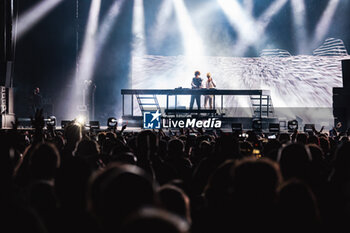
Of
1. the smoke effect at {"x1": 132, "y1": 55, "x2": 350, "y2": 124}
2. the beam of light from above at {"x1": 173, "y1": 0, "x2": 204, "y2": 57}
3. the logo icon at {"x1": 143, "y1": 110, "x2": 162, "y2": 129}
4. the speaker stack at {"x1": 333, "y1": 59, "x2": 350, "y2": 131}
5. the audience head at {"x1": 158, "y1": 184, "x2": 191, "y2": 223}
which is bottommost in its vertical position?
the audience head at {"x1": 158, "y1": 184, "x2": 191, "y2": 223}

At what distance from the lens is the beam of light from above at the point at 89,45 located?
24234 millimetres

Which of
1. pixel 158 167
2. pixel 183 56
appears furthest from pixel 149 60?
pixel 158 167

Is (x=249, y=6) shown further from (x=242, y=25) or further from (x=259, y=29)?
(x=259, y=29)

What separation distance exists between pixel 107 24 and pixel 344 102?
15.0 metres

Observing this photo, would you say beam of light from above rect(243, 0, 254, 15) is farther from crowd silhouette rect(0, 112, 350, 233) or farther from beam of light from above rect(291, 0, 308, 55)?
crowd silhouette rect(0, 112, 350, 233)

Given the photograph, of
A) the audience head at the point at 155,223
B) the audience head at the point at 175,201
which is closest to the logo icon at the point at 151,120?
the audience head at the point at 175,201

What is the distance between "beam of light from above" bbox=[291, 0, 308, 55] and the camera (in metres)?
25.6

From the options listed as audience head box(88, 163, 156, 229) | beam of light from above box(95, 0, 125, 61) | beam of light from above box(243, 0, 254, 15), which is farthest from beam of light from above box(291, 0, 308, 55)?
audience head box(88, 163, 156, 229)

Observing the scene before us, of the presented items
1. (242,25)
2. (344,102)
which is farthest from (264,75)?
(344,102)

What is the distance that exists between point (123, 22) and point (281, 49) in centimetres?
1057

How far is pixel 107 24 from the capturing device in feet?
81.1

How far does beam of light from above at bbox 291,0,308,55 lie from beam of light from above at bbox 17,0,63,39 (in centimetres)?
1560

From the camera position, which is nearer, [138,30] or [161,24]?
[138,30]

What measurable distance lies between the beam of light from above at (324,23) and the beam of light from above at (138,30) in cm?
1128
